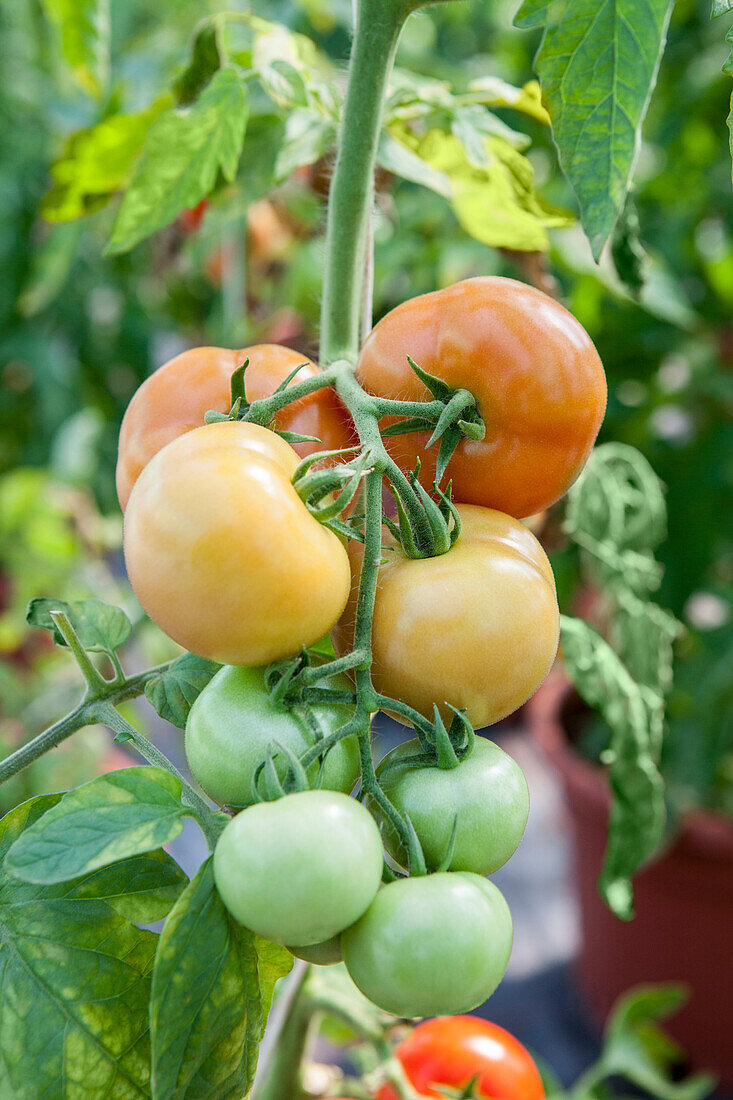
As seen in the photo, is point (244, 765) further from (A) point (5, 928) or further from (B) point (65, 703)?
(B) point (65, 703)

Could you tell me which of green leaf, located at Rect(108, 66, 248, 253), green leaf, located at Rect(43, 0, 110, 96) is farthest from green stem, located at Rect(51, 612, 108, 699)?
green leaf, located at Rect(43, 0, 110, 96)

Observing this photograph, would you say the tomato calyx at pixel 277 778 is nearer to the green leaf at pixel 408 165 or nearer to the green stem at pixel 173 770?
the green stem at pixel 173 770

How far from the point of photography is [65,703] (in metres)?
1.18

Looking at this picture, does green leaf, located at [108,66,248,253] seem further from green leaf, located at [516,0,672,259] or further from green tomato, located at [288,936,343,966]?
green tomato, located at [288,936,343,966]

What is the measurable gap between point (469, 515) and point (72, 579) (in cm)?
108

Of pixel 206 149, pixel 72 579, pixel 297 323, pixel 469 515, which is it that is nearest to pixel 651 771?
pixel 469 515

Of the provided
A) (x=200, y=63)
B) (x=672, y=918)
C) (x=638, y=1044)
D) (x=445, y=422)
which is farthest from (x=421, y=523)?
(x=672, y=918)

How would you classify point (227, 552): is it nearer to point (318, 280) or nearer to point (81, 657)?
point (81, 657)

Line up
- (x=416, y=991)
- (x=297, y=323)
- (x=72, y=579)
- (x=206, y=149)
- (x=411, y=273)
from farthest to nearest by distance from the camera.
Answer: (x=72, y=579), (x=297, y=323), (x=411, y=273), (x=206, y=149), (x=416, y=991)

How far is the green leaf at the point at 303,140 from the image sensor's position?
504 mm

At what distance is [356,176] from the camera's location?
40cm

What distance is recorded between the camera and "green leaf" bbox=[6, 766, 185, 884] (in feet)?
0.87

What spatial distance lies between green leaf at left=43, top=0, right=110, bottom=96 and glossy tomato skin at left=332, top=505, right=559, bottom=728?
0.48 metres

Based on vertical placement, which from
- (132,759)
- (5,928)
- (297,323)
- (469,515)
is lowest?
(132,759)
